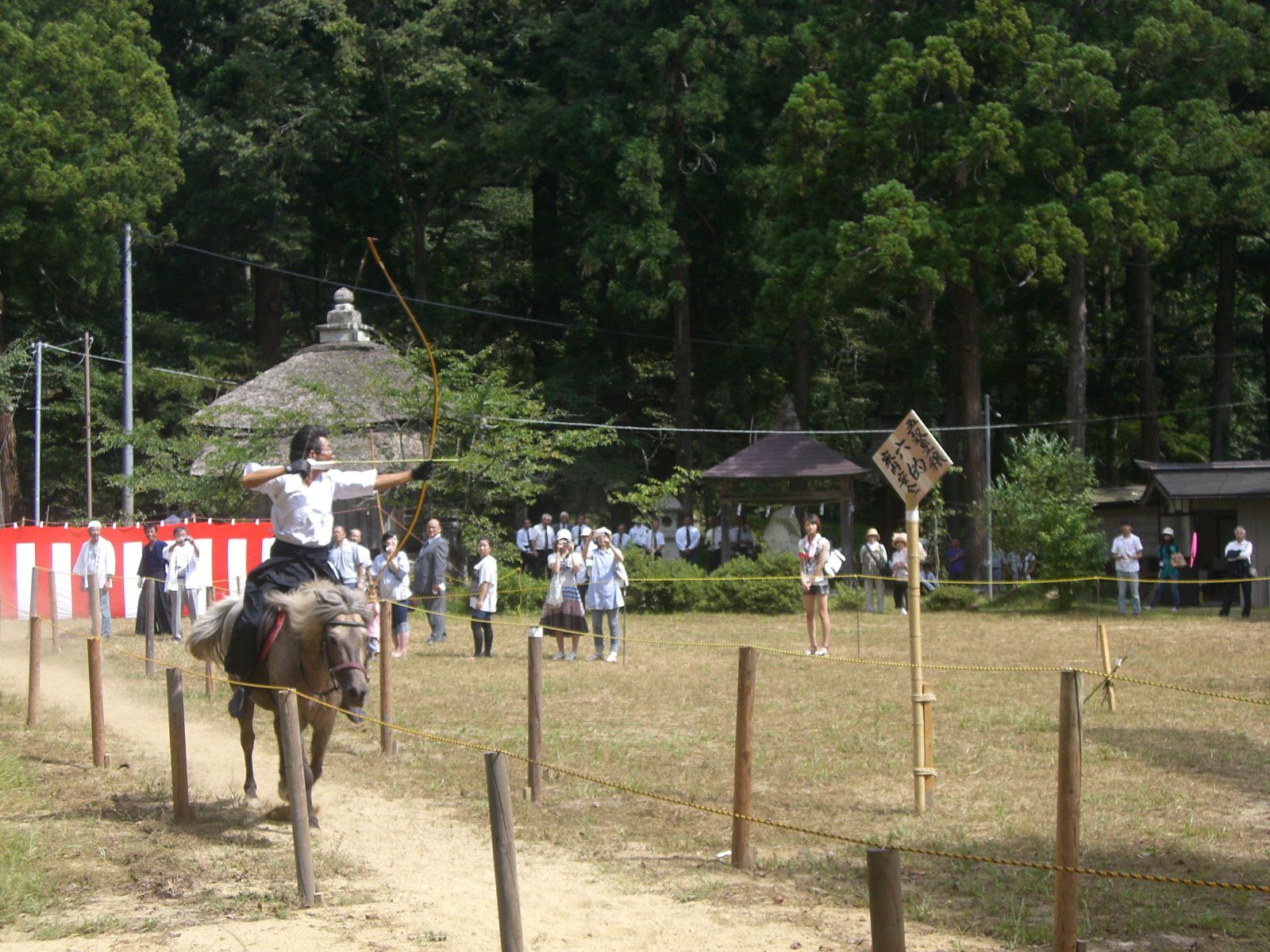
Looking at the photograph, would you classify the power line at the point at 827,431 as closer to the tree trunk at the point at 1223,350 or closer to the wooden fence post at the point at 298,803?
the tree trunk at the point at 1223,350

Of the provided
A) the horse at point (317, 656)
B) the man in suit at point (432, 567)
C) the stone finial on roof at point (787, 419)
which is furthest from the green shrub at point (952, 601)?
the horse at point (317, 656)

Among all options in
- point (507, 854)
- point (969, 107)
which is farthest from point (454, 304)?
point (507, 854)

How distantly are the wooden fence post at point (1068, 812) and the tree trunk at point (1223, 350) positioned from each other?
35.3 m

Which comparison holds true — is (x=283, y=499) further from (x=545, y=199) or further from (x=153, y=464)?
(x=545, y=199)

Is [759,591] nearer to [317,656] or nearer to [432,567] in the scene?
[432,567]

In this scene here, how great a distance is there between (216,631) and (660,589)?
18.2 meters

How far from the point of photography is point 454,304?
43594 millimetres

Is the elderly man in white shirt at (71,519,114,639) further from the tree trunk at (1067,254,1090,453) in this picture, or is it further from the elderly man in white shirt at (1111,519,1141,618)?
the tree trunk at (1067,254,1090,453)

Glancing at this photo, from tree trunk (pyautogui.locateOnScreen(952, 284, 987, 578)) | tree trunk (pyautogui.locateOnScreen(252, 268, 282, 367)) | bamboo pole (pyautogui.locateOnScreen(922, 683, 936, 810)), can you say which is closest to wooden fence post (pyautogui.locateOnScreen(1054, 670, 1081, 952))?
bamboo pole (pyautogui.locateOnScreen(922, 683, 936, 810))

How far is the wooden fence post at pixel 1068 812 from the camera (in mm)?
5871

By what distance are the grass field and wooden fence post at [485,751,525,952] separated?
2080mm

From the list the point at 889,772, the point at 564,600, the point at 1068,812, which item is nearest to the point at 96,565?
the point at 564,600

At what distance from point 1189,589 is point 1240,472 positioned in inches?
107

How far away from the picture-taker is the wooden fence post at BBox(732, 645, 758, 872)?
8.05 meters
